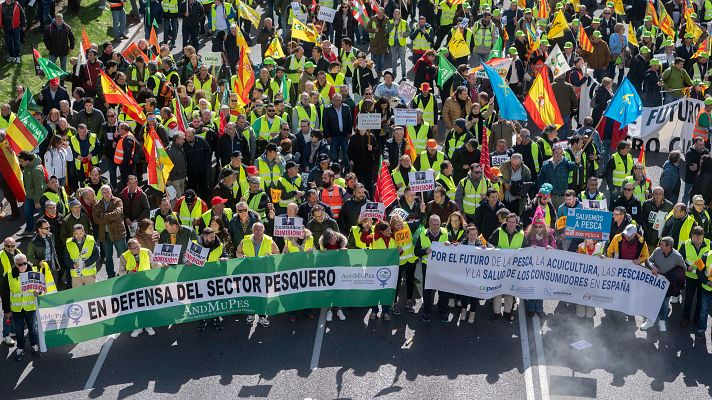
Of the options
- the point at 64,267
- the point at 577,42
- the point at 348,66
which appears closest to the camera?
the point at 64,267

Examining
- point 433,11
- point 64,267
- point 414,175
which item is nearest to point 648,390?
point 414,175

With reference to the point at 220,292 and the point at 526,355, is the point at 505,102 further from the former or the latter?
the point at 220,292

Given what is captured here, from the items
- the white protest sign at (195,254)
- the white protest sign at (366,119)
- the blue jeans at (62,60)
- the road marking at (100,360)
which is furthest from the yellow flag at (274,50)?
the road marking at (100,360)

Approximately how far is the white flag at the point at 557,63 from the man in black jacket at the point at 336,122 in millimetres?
4632

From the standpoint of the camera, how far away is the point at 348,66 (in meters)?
25.3

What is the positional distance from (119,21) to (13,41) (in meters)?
3.36

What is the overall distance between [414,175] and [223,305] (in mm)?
3735

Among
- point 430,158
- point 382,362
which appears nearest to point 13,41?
point 430,158

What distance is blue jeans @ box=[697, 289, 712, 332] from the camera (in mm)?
16656

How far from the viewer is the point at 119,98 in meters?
21.0

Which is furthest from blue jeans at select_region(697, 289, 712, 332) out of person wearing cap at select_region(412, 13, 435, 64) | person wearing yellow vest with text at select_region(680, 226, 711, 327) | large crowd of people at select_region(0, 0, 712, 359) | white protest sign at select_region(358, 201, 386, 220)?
person wearing cap at select_region(412, 13, 435, 64)

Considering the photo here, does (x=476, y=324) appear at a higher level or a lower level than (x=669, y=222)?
lower

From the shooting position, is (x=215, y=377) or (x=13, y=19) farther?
(x=13, y=19)

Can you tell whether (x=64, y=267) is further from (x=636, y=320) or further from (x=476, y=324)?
(x=636, y=320)
